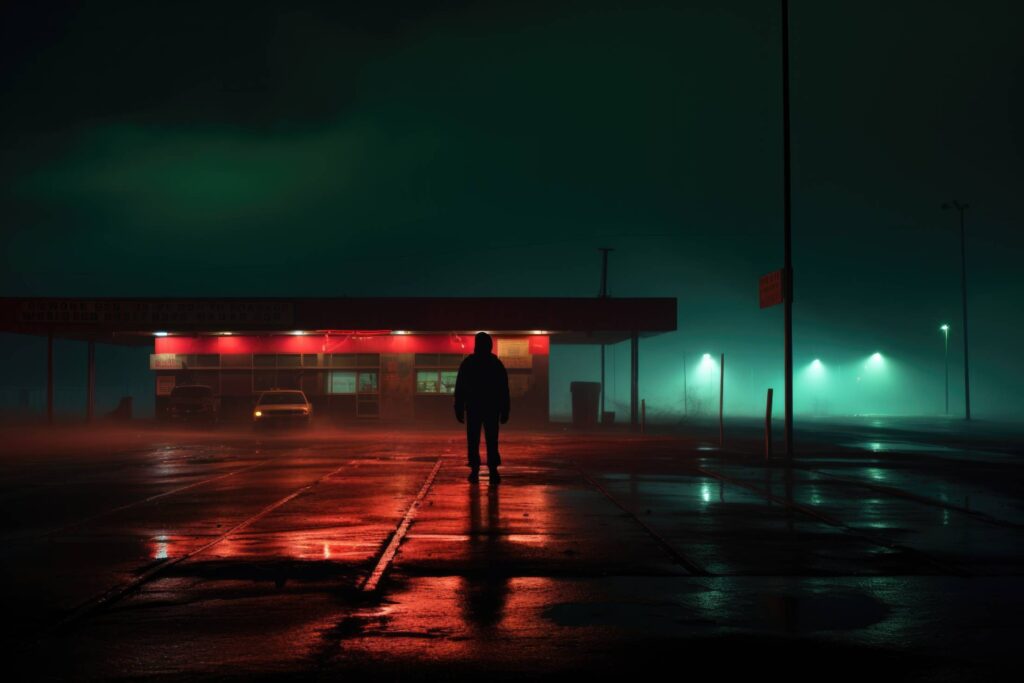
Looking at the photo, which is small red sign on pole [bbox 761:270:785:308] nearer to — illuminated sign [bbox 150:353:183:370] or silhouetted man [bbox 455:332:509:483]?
silhouetted man [bbox 455:332:509:483]

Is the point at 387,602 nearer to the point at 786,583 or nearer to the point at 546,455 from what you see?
the point at 786,583

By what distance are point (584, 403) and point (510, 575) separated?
36.9 m

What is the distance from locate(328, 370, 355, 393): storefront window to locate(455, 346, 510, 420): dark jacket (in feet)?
105

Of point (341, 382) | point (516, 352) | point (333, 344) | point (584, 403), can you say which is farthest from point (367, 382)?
point (584, 403)

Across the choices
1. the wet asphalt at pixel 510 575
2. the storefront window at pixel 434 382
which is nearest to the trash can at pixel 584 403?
the storefront window at pixel 434 382

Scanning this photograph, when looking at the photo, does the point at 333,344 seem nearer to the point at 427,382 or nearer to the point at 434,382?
the point at 427,382

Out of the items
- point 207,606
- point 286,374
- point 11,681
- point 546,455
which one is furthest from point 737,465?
point 286,374

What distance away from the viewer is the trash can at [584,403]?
1773 inches

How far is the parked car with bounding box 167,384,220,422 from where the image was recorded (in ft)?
135

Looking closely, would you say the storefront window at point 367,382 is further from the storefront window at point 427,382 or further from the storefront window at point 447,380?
the storefront window at point 447,380

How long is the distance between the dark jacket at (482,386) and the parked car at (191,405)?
2733 centimetres

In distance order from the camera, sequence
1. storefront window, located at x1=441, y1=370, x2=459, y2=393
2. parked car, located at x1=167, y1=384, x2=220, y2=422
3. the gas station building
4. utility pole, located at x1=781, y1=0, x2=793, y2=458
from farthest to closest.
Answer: storefront window, located at x1=441, y1=370, x2=459, y2=393
the gas station building
parked car, located at x1=167, y1=384, x2=220, y2=422
utility pole, located at x1=781, y1=0, x2=793, y2=458

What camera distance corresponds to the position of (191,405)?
41.2 metres

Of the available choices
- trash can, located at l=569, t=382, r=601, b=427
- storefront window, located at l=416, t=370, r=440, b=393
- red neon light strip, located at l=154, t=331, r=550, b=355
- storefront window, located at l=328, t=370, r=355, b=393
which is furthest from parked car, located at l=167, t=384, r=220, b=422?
trash can, located at l=569, t=382, r=601, b=427
